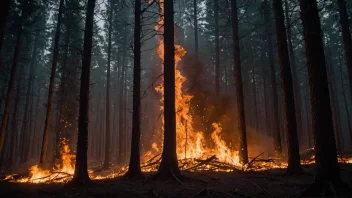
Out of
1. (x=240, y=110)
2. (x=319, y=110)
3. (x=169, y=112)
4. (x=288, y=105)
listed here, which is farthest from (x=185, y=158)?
(x=319, y=110)

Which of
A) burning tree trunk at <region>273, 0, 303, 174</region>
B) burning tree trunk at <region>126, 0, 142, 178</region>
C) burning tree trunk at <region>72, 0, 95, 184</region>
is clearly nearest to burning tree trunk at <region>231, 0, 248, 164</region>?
burning tree trunk at <region>273, 0, 303, 174</region>

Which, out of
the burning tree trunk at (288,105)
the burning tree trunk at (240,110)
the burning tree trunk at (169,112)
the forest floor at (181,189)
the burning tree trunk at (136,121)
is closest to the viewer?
the forest floor at (181,189)

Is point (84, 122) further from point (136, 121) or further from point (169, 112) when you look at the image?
point (169, 112)

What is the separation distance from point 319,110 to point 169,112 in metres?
5.32

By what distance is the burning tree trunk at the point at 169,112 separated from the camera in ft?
28.6

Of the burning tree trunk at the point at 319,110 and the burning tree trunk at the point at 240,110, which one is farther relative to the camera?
the burning tree trunk at the point at 240,110

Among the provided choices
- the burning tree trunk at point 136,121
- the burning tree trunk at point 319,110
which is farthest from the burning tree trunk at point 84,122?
the burning tree trunk at point 319,110

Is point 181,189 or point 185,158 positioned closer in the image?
point 181,189

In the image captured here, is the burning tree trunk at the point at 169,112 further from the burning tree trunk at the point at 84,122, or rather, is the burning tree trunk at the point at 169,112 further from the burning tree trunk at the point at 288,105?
the burning tree trunk at the point at 288,105

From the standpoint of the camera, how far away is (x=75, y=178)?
27.2ft

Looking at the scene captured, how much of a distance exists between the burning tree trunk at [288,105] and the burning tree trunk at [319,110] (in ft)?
7.93

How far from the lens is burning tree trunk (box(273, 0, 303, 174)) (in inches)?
359

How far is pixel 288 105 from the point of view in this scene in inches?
373

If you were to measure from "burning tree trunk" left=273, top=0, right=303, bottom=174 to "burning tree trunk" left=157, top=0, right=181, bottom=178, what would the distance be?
15.3 feet
